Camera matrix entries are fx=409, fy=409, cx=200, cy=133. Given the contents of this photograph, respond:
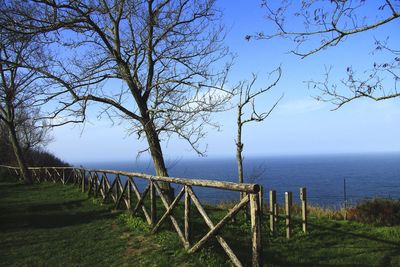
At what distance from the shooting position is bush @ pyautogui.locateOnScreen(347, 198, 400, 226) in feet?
47.6

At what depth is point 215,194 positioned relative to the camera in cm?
3819

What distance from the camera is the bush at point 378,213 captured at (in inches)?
571

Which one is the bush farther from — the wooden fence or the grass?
the wooden fence

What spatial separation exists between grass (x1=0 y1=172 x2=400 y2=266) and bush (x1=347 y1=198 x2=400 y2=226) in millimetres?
1184

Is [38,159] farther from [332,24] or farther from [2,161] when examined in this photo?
[332,24]

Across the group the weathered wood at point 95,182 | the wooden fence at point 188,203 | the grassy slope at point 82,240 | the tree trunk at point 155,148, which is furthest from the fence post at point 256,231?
the weathered wood at point 95,182

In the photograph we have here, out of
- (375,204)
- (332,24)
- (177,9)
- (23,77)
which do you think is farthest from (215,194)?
(332,24)

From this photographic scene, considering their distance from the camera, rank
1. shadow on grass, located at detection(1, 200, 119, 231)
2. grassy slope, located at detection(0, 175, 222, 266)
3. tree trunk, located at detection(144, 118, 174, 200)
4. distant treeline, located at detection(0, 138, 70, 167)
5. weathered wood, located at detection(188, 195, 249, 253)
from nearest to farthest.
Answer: weathered wood, located at detection(188, 195, 249, 253)
grassy slope, located at detection(0, 175, 222, 266)
shadow on grass, located at detection(1, 200, 119, 231)
tree trunk, located at detection(144, 118, 174, 200)
distant treeline, located at detection(0, 138, 70, 167)

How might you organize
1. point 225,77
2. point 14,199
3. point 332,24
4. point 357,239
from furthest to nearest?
point 14,199, point 225,77, point 357,239, point 332,24

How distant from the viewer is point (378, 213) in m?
15.1

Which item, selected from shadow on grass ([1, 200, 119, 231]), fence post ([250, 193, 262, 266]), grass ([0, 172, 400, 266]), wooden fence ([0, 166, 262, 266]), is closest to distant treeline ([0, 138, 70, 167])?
wooden fence ([0, 166, 262, 266])

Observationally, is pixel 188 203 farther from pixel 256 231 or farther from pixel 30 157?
pixel 30 157

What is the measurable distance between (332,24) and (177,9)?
793 centimetres

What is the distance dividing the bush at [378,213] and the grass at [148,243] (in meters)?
1.18
